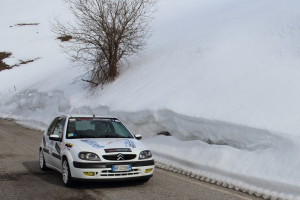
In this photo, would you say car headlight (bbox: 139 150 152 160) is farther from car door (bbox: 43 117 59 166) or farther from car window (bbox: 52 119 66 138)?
car door (bbox: 43 117 59 166)

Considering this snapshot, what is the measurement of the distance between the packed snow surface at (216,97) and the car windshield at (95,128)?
6.96ft

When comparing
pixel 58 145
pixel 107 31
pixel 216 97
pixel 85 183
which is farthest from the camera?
pixel 107 31

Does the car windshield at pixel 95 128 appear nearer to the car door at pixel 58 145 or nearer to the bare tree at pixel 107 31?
the car door at pixel 58 145

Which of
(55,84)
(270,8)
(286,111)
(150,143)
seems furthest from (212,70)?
(55,84)

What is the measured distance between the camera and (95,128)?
907cm

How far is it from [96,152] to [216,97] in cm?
632

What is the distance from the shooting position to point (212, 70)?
15.7 meters

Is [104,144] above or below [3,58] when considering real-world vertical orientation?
below

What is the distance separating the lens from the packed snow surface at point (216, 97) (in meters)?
9.23

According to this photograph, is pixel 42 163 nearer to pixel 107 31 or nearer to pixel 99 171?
pixel 99 171

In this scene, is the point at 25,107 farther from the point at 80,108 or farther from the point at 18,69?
the point at 18,69

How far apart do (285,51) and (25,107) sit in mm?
18786

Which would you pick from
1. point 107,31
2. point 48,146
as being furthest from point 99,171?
point 107,31

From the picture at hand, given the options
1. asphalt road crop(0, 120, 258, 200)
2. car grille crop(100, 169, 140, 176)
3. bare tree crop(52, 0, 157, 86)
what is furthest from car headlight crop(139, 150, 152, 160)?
bare tree crop(52, 0, 157, 86)
